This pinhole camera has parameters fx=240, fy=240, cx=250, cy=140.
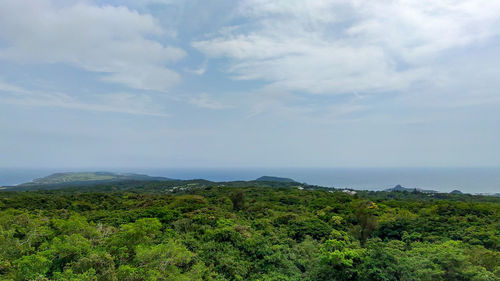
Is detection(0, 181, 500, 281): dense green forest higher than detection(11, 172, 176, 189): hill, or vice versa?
detection(0, 181, 500, 281): dense green forest

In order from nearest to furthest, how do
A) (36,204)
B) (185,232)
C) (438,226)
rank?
(185,232), (438,226), (36,204)

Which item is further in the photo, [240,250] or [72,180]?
[72,180]

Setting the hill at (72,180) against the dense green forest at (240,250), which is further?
the hill at (72,180)

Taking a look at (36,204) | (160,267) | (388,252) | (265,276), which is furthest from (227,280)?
(36,204)

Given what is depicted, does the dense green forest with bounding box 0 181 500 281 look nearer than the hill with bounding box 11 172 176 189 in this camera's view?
Yes

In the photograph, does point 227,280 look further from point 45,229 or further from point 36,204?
point 36,204

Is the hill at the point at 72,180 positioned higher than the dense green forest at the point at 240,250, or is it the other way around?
the dense green forest at the point at 240,250

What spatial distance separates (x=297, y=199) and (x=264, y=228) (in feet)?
54.1

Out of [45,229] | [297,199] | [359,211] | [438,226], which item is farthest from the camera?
[297,199]

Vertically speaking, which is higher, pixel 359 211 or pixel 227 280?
pixel 359 211

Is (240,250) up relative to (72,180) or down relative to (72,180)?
up

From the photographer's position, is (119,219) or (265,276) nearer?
(265,276)

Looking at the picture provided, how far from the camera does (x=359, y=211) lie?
2283 centimetres

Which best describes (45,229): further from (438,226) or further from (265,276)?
(438,226)
